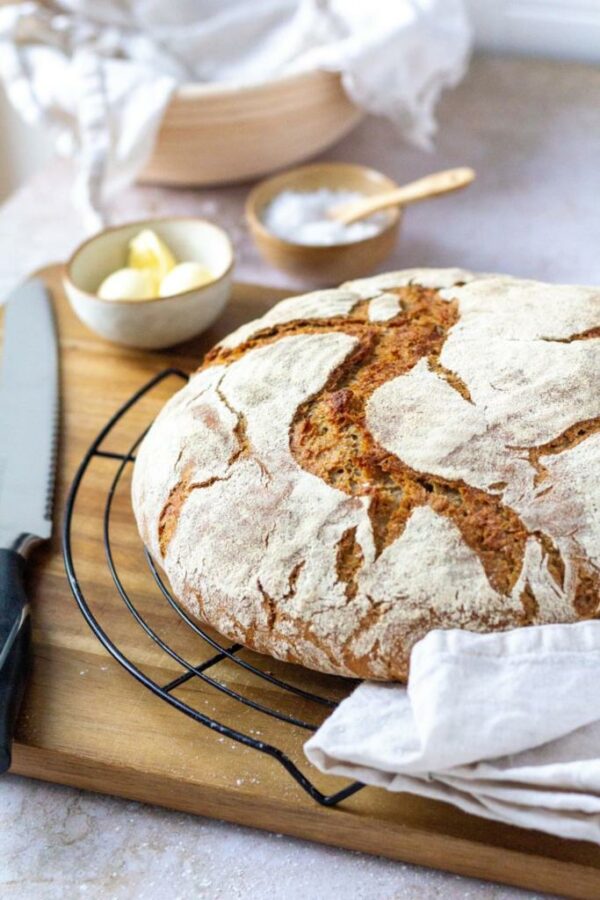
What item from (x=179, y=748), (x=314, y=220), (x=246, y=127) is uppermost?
(x=246, y=127)

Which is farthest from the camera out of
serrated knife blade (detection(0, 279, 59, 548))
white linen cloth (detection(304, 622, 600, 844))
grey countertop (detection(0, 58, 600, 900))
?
serrated knife blade (detection(0, 279, 59, 548))

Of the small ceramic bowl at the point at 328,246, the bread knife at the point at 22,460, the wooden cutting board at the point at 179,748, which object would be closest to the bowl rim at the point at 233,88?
the small ceramic bowl at the point at 328,246

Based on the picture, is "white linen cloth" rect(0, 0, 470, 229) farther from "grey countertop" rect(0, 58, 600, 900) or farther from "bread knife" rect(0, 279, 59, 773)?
"bread knife" rect(0, 279, 59, 773)

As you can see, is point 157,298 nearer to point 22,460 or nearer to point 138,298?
point 138,298

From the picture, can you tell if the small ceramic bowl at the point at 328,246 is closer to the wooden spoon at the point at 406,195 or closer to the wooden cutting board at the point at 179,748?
the wooden spoon at the point at 406,195

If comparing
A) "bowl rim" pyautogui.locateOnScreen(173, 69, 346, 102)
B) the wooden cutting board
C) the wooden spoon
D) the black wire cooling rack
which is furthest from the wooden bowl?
the wooden cutting board

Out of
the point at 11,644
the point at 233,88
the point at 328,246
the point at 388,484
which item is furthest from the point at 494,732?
the point at 233,88

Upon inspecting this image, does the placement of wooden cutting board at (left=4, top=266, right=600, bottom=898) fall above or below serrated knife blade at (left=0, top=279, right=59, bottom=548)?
below
